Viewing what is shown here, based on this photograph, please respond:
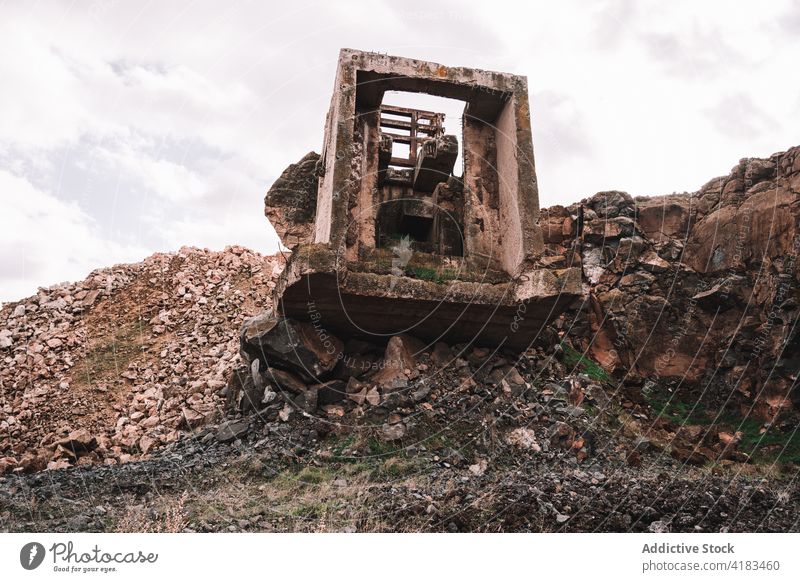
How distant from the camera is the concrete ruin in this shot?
7.23 m

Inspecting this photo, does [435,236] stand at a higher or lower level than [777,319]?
higher

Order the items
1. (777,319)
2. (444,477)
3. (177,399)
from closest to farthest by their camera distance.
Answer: (444,477)
(777,319)
(177,399)

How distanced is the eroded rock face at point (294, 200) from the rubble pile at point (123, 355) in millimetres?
2633

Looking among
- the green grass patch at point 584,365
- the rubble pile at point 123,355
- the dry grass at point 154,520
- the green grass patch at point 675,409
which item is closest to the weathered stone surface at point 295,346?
the rubble pile at point 123,355

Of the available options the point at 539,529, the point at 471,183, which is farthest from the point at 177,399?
the point at 539,529

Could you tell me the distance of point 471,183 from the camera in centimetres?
867

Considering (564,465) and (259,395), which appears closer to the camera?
(564,465)

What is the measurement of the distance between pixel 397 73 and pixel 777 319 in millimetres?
6256
